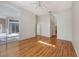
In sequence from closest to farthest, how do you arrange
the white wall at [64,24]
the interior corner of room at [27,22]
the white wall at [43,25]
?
the interior corner of room at [27,22]
the white wall at [43,25]
the white wall at [64,24]

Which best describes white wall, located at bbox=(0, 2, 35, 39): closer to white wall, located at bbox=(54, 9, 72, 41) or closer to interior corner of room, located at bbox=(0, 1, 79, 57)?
interior corner of room, located at bbox=(0, 1, 79, 57)

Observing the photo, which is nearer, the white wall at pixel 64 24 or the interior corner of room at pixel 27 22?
the interior corner of room at pixel 27 22

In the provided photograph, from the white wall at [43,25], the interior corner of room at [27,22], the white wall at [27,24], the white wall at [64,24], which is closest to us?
the interior corner of room at [27,22]

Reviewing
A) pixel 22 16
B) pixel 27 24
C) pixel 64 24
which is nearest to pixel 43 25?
pixel 27 24

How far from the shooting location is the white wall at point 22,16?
458cm

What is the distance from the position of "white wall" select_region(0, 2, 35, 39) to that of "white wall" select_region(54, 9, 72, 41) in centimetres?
162

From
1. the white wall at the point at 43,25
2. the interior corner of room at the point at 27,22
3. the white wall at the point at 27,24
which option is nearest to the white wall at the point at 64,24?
the interior corner of room at the point at 27,22

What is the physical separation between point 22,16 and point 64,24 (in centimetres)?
271

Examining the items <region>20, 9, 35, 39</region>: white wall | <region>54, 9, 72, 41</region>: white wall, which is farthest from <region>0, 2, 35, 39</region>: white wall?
<region>54, 9, 72, 41</region>: white wall

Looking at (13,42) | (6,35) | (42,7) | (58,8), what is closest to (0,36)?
(6,35)

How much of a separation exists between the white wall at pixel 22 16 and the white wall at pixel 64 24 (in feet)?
5.32

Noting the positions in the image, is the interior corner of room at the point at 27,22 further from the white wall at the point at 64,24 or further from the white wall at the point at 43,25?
the white wall at the point at 64,24

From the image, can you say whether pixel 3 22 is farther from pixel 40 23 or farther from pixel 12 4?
pixel 40 23

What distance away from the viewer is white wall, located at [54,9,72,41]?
5523mm
